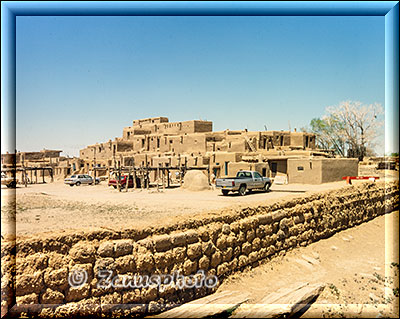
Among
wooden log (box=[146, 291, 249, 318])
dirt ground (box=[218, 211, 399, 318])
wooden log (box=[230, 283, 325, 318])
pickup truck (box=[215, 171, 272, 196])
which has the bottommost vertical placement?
dirt ground (box=[218, 211, 399, 318])

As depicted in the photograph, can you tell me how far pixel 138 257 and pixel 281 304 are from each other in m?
2.58

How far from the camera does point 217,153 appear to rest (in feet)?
121

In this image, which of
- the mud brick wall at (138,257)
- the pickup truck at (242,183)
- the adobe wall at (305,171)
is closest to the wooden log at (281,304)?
the mud brick wall at (138,257)

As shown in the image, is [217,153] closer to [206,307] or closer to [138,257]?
[138,257]

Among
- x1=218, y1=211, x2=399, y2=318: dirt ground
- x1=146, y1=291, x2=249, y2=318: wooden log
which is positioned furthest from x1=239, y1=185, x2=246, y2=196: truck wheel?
x1=146, y1=291, x2=249, y2=318: wooden log

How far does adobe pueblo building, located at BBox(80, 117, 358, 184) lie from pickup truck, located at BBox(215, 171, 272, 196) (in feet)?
24.6

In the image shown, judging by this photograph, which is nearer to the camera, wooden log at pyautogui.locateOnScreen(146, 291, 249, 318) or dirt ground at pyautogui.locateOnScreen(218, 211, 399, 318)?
wooden log at pyautogui.locateOnScreen(146, 291, 249, 318)

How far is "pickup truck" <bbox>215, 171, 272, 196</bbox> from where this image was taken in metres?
19.5

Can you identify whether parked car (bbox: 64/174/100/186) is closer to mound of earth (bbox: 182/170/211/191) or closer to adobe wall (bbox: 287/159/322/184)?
mound of earth (bbox: 182/170/211/191)

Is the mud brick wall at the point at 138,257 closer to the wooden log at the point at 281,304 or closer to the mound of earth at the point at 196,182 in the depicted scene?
the wooden log at the point at 281,304

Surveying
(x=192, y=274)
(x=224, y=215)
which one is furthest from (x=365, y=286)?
(x=192, y=274)

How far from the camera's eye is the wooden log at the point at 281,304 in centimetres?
577

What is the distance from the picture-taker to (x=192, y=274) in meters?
6.80

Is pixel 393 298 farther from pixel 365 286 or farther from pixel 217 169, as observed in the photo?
pixel 217 169
